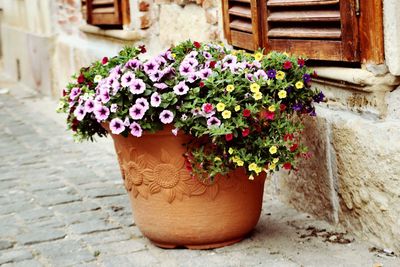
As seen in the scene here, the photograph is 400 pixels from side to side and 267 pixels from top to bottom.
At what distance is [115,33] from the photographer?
21.6ft

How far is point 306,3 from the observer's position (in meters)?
3.72

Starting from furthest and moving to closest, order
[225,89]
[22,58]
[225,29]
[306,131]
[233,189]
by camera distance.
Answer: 1. [22,58]
2. [225,29]
3. [306,131]
4. [233,189]
5. [225,89]

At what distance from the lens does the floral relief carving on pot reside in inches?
142

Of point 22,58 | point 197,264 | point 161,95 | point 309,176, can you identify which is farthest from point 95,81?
point 22,58

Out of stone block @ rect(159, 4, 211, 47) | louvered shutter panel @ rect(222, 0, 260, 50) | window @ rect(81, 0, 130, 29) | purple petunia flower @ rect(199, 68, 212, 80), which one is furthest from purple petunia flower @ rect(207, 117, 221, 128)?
window @ rect(81, 0, 130, 29)

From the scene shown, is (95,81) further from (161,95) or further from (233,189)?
(233,189)

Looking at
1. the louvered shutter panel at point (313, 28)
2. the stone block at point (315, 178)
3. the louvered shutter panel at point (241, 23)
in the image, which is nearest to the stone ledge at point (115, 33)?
the louvered shutter panel at point (241, 23)

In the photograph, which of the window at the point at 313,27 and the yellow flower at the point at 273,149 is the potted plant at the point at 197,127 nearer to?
the yellow flower at the point at 273,149

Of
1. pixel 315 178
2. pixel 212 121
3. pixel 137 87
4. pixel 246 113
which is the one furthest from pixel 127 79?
pixel 315 178

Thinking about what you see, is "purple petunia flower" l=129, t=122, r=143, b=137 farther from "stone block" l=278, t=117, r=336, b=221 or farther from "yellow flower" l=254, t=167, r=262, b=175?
"stone block" l=278, t=117, r=336, b=221

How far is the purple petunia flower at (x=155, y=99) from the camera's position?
132 inches

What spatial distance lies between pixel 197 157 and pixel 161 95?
0.98ft

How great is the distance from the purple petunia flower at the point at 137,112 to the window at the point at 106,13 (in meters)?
3.09

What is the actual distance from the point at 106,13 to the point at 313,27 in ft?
10.8
